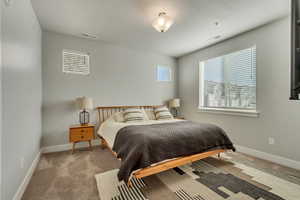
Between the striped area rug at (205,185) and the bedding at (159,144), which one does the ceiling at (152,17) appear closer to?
the bedding at (159,144)

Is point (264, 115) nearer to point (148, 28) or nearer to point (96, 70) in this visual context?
point (148, 28)

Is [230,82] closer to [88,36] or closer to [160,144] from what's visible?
[160,144]

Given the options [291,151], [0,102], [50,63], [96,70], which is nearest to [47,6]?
[50,63]

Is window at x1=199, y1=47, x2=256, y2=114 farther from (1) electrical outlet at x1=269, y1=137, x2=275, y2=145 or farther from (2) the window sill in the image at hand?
(1) electrical outlet at x1=269, y1=137, x2=275, y2=145

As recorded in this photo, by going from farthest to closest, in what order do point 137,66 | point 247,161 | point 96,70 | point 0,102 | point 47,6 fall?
point 137,66 → point 96,70 → point 247,161 → point 47,6 → point 0,102

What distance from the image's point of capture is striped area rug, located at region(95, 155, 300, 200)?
166 cm

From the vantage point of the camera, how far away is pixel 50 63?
3145 millimetres

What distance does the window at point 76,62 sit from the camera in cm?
331

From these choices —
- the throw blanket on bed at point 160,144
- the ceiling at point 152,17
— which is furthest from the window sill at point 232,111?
the ceiling at point 152,17

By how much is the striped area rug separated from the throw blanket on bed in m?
0.28

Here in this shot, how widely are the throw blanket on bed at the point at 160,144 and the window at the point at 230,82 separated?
1232 millimetres

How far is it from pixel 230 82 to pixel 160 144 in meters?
2.66

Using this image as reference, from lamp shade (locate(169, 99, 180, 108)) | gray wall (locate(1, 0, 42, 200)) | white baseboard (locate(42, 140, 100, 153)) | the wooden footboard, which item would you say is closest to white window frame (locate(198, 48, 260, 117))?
lamp shade (locate(169, 99, 180, 108))

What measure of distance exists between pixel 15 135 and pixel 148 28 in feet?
9.27
